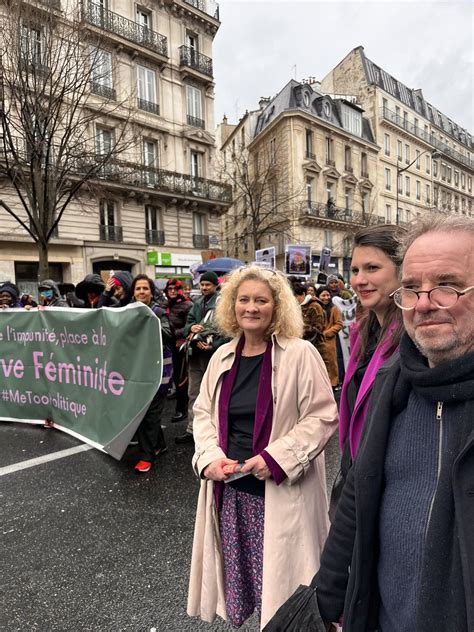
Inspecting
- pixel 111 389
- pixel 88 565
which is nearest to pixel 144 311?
pixel 111 389

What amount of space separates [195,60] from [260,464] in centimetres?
2803

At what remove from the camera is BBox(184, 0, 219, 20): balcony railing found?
2394cm

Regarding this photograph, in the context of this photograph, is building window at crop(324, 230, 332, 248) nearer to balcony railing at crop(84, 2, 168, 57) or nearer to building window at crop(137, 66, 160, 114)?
building window at crop(137, 66, 160, 114)

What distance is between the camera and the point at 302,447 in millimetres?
1760

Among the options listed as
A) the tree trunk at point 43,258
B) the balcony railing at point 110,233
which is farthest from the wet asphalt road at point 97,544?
the balcony railing at point 110,233

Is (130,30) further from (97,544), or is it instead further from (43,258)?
(97,544)

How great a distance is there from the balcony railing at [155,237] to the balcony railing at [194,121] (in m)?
7.16

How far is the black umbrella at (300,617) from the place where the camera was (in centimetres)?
121

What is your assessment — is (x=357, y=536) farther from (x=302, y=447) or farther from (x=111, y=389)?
(x=111, y=389)

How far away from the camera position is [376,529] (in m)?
1.16

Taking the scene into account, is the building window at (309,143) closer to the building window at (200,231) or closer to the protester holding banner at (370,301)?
the building window at (200,231)

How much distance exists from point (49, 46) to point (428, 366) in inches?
401

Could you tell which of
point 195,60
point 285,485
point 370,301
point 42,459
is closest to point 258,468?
point 285,485

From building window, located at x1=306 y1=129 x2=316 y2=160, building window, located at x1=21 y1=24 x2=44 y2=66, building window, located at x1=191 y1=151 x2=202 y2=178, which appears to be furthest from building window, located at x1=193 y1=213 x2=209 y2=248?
building window, located at x1=21 y1=24 x2=44 y2=66
